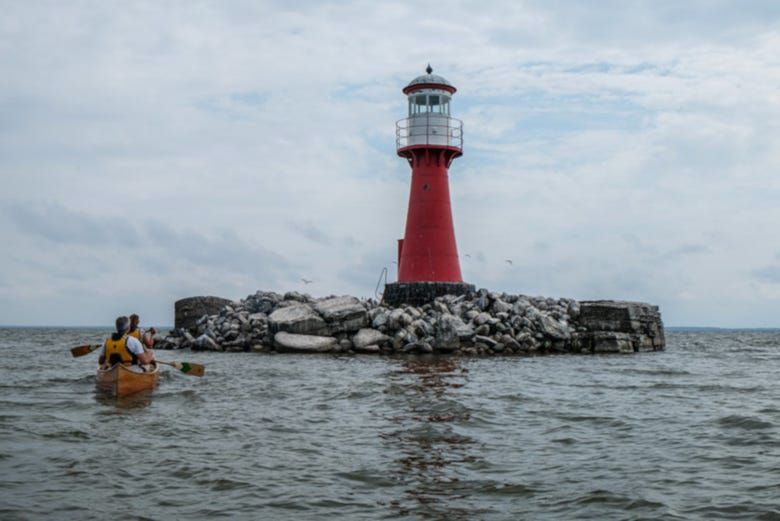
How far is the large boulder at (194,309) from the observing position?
3516cm

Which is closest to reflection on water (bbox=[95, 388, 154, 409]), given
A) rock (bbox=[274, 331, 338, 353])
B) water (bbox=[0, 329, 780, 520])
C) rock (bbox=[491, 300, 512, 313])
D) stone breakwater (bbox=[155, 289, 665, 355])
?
water (bbox=[0, 329, 780, 520])

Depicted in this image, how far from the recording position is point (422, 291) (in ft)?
100

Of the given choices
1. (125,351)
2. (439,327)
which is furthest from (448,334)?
(125,351)

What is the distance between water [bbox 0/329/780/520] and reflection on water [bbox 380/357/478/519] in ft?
0.11

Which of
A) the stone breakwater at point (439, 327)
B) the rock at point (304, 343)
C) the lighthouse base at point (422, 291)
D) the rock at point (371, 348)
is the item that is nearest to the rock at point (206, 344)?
the stone breakwater at point (439, 327)

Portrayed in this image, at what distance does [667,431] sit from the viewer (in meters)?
11.2

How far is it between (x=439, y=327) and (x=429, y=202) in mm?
6177

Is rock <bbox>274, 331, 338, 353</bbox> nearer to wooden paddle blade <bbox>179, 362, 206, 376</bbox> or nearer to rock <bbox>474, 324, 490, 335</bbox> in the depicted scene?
rock <bbox>474, 324, 490, 335</bbox>

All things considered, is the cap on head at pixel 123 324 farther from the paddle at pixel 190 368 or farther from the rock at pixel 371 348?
the rock at pixel 371 348

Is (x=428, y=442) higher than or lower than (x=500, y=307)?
lower

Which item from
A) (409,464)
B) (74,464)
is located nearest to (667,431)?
(409,464)

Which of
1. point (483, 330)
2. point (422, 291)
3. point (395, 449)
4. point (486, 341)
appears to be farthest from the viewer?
point (422, 291)

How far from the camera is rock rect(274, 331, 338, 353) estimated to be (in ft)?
89.0

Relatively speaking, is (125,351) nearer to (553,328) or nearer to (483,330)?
(483,330)
